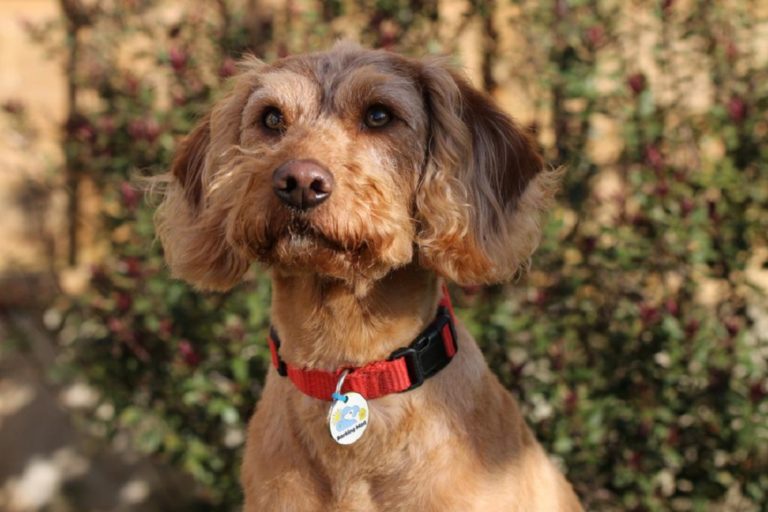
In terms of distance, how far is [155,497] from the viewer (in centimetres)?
507

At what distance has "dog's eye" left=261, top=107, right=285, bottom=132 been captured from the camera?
8.49 feet

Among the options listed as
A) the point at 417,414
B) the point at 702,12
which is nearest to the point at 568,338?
the point at 702,12

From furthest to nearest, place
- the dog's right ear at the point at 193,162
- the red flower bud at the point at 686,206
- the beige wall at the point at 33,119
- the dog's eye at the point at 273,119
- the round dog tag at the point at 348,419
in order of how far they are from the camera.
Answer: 1. the beige wall at the point at 33,119
2. the red flower bud at the point at 686,206
3. the dog's right ear at the point at 193,162
4. the dog's eye at the point at 273,119
5. the round dog tag at the point at 348,419

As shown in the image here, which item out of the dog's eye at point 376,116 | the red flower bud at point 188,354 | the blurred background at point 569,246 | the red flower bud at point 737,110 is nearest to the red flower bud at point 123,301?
the blurred background at point 569,246

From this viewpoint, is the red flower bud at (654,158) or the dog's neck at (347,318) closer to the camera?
the dog's neck at (347,318)

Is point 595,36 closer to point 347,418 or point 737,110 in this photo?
point 737,110

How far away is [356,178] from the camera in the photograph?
7.59ft

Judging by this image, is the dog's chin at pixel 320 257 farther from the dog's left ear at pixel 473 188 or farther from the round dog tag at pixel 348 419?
the round dog tag at pixel 348 419

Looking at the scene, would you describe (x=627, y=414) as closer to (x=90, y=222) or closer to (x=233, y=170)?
(x=233, y=170)

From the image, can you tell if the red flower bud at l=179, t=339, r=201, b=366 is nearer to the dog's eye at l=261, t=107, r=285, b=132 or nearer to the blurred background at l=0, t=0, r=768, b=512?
the blurred background at l=0, t=0, r=768, b=512

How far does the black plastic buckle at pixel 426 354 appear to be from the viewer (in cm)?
254

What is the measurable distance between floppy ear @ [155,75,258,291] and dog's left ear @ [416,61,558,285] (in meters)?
0.50

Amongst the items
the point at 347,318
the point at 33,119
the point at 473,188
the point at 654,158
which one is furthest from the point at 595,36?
the point at 33,119

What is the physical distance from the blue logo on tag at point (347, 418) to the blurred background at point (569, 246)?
53.7 inches
